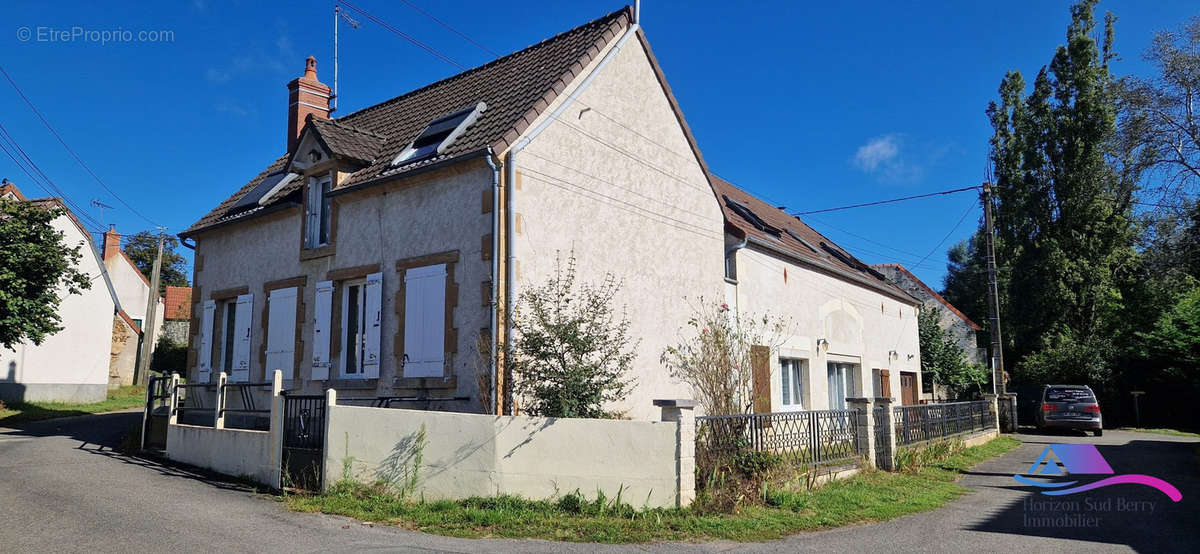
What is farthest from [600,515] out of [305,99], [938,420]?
[305,99]

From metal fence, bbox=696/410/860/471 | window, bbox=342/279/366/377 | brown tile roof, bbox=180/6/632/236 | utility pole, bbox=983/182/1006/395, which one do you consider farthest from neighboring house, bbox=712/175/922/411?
window, bbox=342/279/366/377

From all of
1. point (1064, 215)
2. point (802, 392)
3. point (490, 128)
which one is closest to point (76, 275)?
point (490, 128)

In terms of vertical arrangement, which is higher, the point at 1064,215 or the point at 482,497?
the point at 1064,215

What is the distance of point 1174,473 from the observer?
497 inches

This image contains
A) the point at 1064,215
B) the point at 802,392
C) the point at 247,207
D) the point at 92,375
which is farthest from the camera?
the point at 1064,215

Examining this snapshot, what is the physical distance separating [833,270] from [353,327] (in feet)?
40.5

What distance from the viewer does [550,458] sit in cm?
846

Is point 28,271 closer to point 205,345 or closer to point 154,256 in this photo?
point 205,345

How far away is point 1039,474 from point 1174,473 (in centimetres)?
221

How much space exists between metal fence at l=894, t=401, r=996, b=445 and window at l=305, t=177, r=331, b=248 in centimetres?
1065

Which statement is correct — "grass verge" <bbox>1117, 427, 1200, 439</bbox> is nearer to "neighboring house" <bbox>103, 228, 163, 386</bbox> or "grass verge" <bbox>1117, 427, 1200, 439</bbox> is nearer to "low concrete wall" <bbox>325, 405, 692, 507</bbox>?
"low concrete wall" <bbox>325, 405, 692, 507</bbox>

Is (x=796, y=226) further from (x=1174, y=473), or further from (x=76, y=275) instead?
(x=76, y=275)

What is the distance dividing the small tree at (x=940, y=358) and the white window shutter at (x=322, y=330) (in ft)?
74.9

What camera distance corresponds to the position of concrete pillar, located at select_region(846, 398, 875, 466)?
38.5 feet
